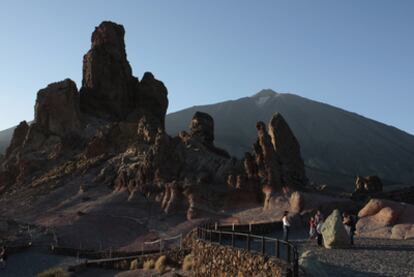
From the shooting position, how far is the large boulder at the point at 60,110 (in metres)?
83.4

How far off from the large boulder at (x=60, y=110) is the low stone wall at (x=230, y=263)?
61.9 metres

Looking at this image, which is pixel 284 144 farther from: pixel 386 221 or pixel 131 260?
pixel 131 260

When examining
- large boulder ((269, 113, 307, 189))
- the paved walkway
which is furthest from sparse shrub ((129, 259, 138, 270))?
Answer: large boulder ((269, 113, 307, 189))

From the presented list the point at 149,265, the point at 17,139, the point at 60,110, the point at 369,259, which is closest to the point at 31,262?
the point at 149,265

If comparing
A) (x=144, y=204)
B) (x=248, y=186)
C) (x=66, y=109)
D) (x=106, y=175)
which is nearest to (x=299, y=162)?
(x=248, y=186)

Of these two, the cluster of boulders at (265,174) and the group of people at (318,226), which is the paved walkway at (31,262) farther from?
the group of people at (318,226)

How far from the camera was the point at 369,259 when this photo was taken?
18516 mm

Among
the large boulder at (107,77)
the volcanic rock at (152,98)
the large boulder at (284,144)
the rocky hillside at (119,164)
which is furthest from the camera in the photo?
the volcanic rock at (152,98)

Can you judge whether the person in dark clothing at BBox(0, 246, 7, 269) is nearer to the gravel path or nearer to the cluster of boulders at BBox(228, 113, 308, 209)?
the cluster of boulders at BBox(228, 113, 308, 209)

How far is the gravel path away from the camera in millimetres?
15898

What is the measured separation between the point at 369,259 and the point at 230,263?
15.3 feet

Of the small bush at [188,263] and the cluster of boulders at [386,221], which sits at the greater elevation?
the cluster of boulders at [386,221]

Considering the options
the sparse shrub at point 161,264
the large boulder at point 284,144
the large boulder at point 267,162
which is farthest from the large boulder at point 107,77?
the sparse shrub at point 161,264

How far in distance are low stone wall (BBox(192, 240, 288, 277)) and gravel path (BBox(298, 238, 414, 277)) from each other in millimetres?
1792
